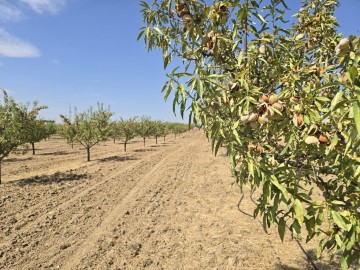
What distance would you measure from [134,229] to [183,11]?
632 centimetres

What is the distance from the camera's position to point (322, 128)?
79.3 inches

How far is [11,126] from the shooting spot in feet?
44.2

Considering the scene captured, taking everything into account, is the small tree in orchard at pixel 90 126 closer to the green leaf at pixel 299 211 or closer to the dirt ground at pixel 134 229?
the dirt ground at pixel 134 229

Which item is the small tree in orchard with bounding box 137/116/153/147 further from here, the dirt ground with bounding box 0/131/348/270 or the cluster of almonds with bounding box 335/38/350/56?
the cluster of almonds with bounding box 335/38/350/56

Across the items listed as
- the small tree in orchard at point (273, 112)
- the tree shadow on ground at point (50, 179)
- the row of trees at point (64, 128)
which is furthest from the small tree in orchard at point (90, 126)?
the small tree in orchard at point (273, 112)

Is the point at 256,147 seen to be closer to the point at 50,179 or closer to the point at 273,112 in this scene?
the point at 273,112

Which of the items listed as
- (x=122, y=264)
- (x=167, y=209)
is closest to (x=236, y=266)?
(x=122, y=264)

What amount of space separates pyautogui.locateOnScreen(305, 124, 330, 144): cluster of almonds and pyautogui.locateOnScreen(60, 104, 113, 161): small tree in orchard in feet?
68.3

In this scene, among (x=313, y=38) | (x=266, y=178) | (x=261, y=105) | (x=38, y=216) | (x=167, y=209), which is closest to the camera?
(x=261, y=105)

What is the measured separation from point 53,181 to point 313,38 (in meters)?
12.7

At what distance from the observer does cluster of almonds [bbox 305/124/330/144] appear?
1918 mm

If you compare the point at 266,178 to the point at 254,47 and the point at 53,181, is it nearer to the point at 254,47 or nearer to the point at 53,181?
the point at 254,47

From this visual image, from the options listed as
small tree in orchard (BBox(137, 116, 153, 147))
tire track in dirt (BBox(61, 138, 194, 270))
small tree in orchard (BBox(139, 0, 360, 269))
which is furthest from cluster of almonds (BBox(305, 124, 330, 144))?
small tree in orchard (BBox(137, 116, 153, 147))

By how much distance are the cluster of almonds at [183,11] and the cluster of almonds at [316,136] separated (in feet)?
4.24
